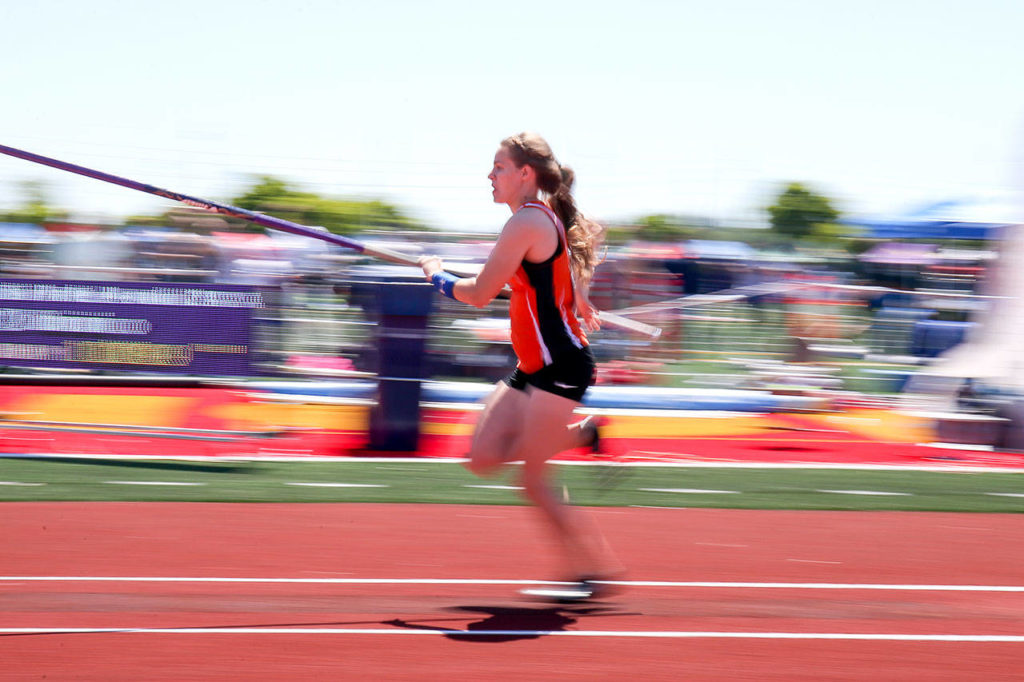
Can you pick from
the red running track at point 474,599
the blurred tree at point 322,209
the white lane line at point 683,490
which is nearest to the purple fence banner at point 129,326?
the blurred tree at point 322,209

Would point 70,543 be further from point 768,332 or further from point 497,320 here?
point 768,332

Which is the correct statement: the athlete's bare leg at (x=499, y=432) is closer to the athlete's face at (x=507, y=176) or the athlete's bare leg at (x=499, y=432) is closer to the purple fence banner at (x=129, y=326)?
the athlete's face at (x=507, y=176)

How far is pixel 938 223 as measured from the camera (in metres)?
17.9

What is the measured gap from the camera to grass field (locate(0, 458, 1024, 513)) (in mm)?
7316

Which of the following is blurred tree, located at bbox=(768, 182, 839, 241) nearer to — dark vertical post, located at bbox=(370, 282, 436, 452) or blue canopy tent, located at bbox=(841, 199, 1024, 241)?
blue canopy tent, located at bbox=(841, 199, 1024, 241)

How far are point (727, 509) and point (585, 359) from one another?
9.62 ft

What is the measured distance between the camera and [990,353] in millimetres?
11555

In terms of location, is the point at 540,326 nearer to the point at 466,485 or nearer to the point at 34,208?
the point at 466,485

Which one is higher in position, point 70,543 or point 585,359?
point 585,359

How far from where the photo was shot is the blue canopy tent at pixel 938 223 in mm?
17172

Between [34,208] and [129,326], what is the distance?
4069mm

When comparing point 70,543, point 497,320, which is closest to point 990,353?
point 497,320

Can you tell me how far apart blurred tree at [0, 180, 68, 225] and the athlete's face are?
36.5ft

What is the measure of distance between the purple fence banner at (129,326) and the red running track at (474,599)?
4.93 metres
